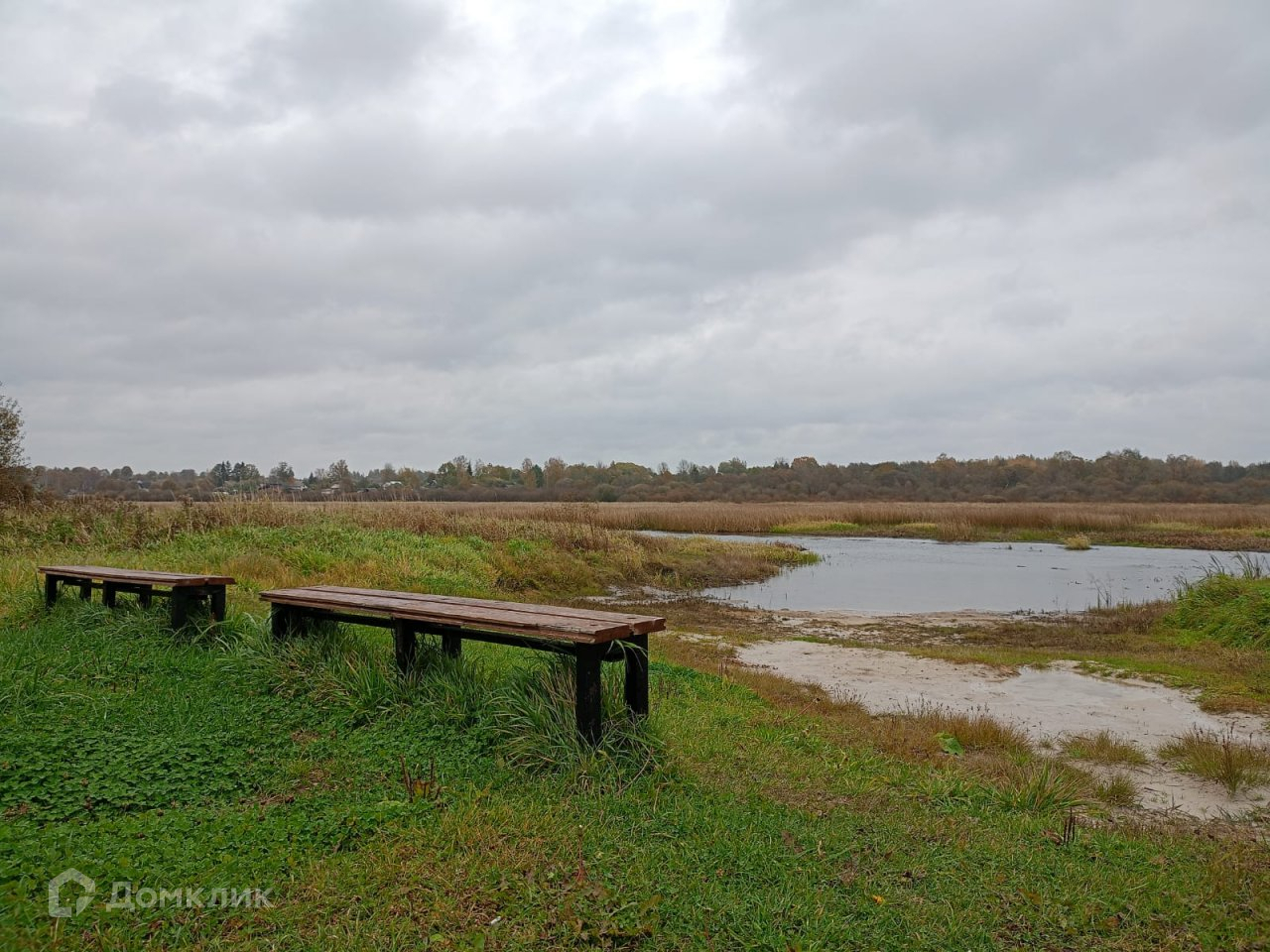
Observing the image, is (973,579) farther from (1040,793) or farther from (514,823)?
(514,823)

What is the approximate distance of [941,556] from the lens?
31.3 m

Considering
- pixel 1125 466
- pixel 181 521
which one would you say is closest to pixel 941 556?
pixel 181 521

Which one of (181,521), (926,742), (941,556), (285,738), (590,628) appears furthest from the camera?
(941,556)

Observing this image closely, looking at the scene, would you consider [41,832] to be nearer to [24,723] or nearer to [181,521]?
[24,723]

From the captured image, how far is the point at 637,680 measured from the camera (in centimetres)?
446

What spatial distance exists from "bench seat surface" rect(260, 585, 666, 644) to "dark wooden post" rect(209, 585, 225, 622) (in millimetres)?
962

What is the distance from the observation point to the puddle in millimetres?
5453

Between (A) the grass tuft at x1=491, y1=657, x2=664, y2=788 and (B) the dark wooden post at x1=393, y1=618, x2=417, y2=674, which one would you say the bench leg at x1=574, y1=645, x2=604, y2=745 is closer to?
(A) the grass tuft at x1=491, y1=657, x2=664, y2=788

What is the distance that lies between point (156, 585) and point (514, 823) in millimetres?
5021

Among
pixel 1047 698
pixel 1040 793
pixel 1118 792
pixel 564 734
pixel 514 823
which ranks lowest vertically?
pixel 1047 698

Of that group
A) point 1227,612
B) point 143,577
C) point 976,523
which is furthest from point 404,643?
point 976,523

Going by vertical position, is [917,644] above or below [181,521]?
below

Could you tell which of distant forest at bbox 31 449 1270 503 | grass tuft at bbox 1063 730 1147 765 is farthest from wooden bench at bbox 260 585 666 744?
distant forest at bbox 31 449 1270 503

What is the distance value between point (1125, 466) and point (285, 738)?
280 feet
